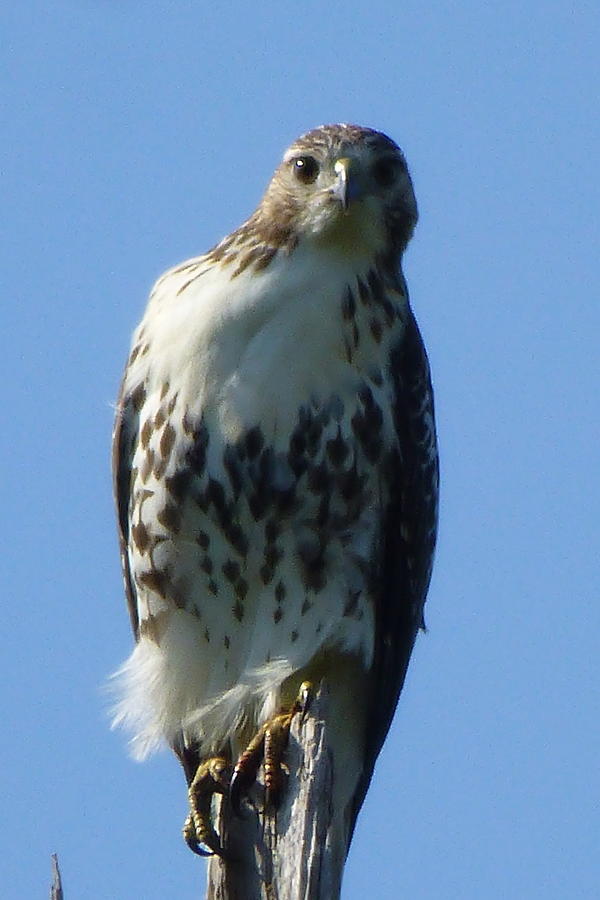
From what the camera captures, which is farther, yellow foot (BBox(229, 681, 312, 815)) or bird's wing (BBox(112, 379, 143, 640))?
bird's wing (BBox(112, 379, 143, 640))

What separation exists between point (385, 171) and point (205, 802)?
2505 mm

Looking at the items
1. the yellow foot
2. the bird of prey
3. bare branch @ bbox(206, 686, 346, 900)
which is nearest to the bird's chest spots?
the bird of prey

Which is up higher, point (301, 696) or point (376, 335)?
point (376, 335)

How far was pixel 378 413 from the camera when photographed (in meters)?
6.62

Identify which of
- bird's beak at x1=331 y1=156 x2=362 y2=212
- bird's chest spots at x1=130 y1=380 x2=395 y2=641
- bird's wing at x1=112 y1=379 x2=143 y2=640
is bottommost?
bird's chest spots at x1=130 y1=380 x2=395 y2=641

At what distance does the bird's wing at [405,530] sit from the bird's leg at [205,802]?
70cm

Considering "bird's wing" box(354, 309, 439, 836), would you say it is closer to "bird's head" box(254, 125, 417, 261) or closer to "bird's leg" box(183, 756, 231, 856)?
"bird's head" box(254, 125, 417, 261)

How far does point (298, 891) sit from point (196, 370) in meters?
2.16

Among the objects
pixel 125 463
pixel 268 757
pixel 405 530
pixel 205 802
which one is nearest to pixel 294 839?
pixel 268 757

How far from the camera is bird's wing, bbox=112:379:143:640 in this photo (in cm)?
688

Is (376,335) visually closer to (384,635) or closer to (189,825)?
(384,635)

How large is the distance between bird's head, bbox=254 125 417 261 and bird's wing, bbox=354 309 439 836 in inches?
14.4

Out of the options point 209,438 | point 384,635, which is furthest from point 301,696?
point 209,438

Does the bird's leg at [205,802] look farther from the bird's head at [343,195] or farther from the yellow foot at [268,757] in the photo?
the bird's head at [343,195]
